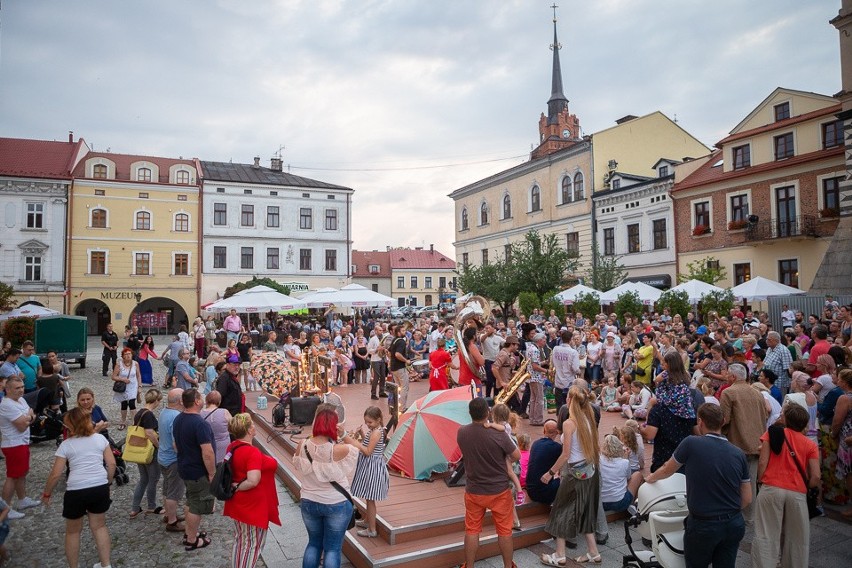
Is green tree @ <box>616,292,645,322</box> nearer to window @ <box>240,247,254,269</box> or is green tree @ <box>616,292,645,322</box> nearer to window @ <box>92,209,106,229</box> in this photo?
window @ <box>240,247,254,269</box>

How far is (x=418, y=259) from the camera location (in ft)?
237

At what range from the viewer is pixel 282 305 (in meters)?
21.8

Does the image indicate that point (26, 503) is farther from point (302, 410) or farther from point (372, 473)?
point (372, 473)

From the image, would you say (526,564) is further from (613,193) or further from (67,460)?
(613,193)

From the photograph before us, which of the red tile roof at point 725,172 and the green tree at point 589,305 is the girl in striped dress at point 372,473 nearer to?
→ the green tree at point 589,305

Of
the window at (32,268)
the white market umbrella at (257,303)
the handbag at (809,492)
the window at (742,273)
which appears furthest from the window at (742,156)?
the window at (32,268)

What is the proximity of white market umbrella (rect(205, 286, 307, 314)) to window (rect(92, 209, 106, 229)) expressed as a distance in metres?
19.8

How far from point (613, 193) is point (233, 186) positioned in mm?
26346

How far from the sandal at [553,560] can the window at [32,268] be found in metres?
39.6

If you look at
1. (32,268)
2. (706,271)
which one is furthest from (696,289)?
(32,268)

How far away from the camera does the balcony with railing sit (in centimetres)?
2375

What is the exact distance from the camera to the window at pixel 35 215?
35.1 metres

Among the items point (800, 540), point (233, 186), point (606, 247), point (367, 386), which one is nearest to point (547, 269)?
point (606, 247)

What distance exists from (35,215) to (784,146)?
4280cm
